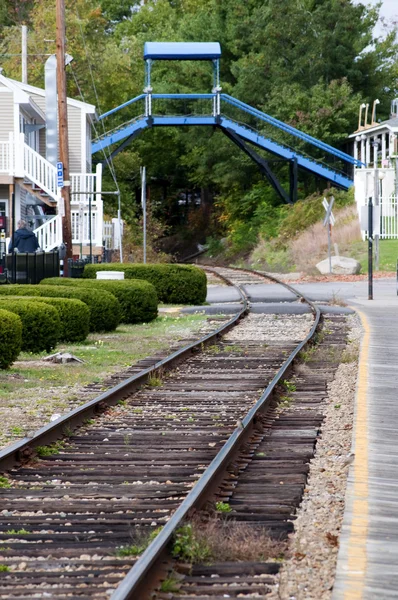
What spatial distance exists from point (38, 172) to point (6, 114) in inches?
126

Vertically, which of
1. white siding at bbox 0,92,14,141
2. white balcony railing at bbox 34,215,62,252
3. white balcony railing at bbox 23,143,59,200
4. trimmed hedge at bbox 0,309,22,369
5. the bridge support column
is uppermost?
white siding at bbox 0,92,14,141

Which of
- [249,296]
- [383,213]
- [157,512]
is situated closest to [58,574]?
[157,512]

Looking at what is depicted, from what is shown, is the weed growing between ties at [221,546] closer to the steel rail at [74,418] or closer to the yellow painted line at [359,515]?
the yellow painted line at [359,515]

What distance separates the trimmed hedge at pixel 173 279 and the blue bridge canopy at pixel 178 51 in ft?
97.2

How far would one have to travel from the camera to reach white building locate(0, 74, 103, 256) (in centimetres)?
3769

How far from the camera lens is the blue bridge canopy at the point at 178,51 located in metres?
57.7

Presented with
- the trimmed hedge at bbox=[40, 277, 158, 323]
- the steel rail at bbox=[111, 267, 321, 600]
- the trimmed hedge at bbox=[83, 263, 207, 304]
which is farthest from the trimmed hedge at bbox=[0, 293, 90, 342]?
the trimmed hedge at bbox=[83, 263, 207, 304]

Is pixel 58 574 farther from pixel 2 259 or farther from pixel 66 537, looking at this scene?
pixel 2 259

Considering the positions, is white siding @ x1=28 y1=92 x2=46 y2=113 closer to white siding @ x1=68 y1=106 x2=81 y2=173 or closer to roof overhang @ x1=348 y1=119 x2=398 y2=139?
white siding @ x1=68 y1=106 x2=81 y2=173

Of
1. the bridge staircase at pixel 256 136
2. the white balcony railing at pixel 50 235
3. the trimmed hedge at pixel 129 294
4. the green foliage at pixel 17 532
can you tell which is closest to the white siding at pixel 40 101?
the bridge staircase at pixel 256 136

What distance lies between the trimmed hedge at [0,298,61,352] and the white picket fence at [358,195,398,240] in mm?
36659

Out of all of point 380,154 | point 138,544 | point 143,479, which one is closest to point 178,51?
point 380,154

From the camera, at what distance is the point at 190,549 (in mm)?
5945

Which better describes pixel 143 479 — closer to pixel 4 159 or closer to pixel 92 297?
pixel 92 297
